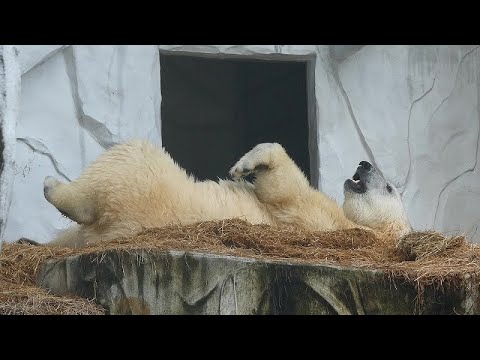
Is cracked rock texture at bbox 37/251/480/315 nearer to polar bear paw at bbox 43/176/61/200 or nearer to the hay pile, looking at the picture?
the hay pile

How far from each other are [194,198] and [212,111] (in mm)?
6367

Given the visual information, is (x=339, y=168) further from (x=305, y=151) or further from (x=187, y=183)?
(x=187, y=183)

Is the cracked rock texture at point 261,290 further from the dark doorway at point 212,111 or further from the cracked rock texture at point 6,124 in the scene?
the dark doorway at point 212,111

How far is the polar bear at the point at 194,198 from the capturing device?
564 cm

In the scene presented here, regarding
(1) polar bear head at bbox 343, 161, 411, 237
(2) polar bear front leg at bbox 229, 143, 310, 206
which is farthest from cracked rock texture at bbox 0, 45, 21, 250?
(1) polar bear head at bbox 343, 161, 411, 237

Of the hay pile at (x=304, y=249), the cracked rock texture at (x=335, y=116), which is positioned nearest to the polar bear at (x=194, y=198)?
the hay pile at (x=304, y=249)

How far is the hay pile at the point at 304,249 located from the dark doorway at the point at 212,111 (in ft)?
19.6

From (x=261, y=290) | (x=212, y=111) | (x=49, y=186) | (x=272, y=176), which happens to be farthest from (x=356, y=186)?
(x=212, y=111)

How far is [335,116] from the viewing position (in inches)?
357

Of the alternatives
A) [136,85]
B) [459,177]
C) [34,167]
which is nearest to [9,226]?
[34,167]

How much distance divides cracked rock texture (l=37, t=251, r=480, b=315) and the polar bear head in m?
2.08

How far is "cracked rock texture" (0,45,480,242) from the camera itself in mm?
7668

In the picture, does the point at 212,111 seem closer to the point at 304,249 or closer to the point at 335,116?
the point at 335,116

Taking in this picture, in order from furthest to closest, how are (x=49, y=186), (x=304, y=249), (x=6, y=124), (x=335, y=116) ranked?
(x=335, y=116) → (x=49, y=186) → (x=304, y=249) → (x=6, y=124)
